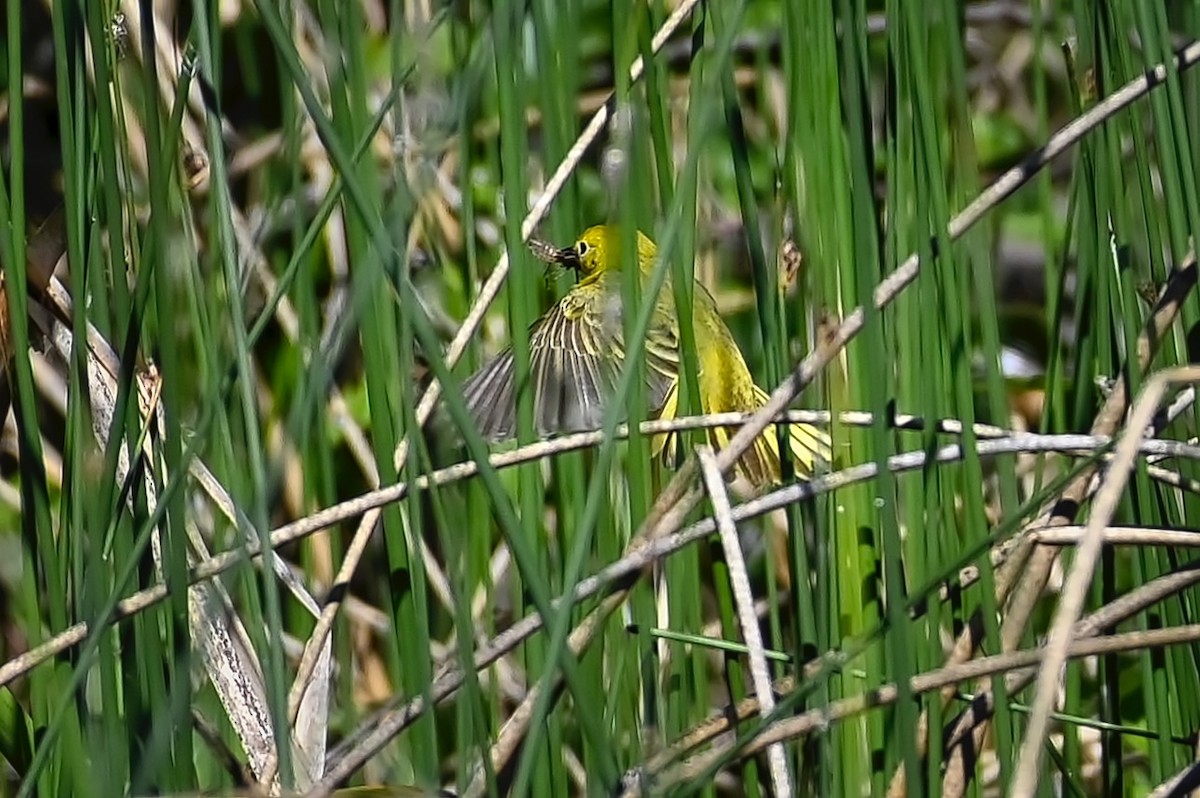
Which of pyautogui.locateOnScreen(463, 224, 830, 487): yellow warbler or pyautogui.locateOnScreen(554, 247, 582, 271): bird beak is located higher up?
pyautogui.locateOnScreen(554, 247, 582, 271): bird beak

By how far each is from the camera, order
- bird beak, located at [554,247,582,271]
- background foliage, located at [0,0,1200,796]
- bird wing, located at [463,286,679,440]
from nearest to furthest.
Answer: background foliage, located at [0,0,1200,796] < bird beak, located at [554,247,582,271] < bird wing, located at [463,286,679,440]

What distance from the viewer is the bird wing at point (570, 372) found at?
4.61ft

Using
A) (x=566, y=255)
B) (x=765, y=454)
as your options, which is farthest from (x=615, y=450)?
(x=765, y=454)

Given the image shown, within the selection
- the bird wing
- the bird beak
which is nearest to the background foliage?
the bird beak

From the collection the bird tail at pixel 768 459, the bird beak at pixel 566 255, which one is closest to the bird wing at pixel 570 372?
the bird tail at pixel 768 459

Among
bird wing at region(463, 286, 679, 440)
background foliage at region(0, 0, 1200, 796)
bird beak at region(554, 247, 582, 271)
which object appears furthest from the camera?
bird wing at region(463, 286, 679, 440)

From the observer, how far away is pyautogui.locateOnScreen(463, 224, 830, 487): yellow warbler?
141cm

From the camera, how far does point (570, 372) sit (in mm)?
1562

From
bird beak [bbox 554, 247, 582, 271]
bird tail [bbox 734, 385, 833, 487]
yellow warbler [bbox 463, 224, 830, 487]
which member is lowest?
bird tail [bbox 734, 385, 833, 487]

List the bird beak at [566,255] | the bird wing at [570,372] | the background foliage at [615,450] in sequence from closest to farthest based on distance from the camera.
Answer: the background foliage at [615,450]
the bird beak at [566,255]
the bird wing at [570,372]

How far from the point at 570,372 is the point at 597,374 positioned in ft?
0.14

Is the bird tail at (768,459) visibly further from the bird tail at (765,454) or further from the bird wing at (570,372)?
the bird wing at (570,372)

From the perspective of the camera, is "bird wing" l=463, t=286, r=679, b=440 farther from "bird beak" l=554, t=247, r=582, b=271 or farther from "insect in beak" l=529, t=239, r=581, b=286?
"bird beak" l=554, t=247, r=582, b=271

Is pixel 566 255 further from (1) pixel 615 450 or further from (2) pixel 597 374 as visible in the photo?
(2) pixel 597 374
